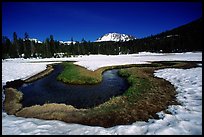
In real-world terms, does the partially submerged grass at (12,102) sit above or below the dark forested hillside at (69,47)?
below

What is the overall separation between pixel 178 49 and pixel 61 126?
5573 inches

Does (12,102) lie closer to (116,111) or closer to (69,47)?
(116,111)

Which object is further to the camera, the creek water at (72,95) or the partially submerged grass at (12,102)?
the creek water at (72,95)

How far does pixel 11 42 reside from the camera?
367ft

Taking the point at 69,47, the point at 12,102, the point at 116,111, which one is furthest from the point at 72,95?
the point at 69,47

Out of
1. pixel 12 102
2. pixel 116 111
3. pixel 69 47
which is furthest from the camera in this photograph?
pixel 69 47

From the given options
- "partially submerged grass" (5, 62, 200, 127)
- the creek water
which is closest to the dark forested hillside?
the creek water

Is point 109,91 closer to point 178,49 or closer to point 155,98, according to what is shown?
point 155,98

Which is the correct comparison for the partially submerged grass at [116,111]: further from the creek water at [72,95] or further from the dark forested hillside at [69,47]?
the dark forested hillside at [69,47]

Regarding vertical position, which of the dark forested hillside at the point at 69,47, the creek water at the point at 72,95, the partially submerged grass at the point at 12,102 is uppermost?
the dark forested hillside at the point at 69,47

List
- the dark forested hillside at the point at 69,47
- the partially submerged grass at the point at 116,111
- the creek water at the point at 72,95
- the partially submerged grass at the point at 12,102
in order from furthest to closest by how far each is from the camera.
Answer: the dark forested hillside at the point at 69,47, the creek water at the point at 72,95, the partially submerged grass at the point at 12,102, the partially submerged grass at the point at 116,111

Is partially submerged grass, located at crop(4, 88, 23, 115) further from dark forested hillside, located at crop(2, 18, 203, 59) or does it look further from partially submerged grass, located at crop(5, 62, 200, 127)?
dark forested hillside, located at crop(2, 18, 203, 59)

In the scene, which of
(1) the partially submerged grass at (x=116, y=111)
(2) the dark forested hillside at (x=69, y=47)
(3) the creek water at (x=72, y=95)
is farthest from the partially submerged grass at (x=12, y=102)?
(2) the dark forested hillside at (x=69, y=47)

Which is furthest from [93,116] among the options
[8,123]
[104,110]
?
[8,123]
